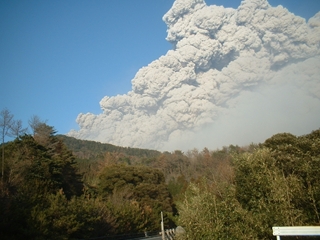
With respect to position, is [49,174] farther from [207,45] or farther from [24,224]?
[207,45]

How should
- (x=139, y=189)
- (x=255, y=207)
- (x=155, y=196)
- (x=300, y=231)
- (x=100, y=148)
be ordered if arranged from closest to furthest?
(x=300, y=231), (x=255, y=207), (x=139, y=189), (x=155, y=196), (x=100, y=148)

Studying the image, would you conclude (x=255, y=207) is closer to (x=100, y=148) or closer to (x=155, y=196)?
(x=155, y=196)

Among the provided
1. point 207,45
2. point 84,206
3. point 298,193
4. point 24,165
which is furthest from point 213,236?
point 207,45

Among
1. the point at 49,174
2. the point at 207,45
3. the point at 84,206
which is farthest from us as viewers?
the point at 207,45

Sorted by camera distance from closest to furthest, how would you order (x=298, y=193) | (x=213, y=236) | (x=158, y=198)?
(x=213, y=236), (x=298, y=193), (x=158, y=198)

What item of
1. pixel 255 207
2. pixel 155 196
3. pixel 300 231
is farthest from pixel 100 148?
pixel 300 231

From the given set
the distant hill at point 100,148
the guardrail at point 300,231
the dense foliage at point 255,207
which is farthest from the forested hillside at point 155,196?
the distant hill at point 100,148

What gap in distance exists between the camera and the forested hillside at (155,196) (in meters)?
12.3

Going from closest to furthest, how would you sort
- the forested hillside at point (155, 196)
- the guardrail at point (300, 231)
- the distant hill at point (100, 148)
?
1. the guardrail at point (300, 231)
2. the forested hillside at point (155, 196)
3. the distant hill at point (100, 148)

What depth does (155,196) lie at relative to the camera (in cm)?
4741

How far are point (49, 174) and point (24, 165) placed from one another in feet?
9.68

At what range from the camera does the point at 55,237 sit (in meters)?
20.9

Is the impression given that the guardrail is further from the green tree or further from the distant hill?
the distant hill

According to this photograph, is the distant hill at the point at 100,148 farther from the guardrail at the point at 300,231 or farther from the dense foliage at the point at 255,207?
the guardrail at the point at 300,231
